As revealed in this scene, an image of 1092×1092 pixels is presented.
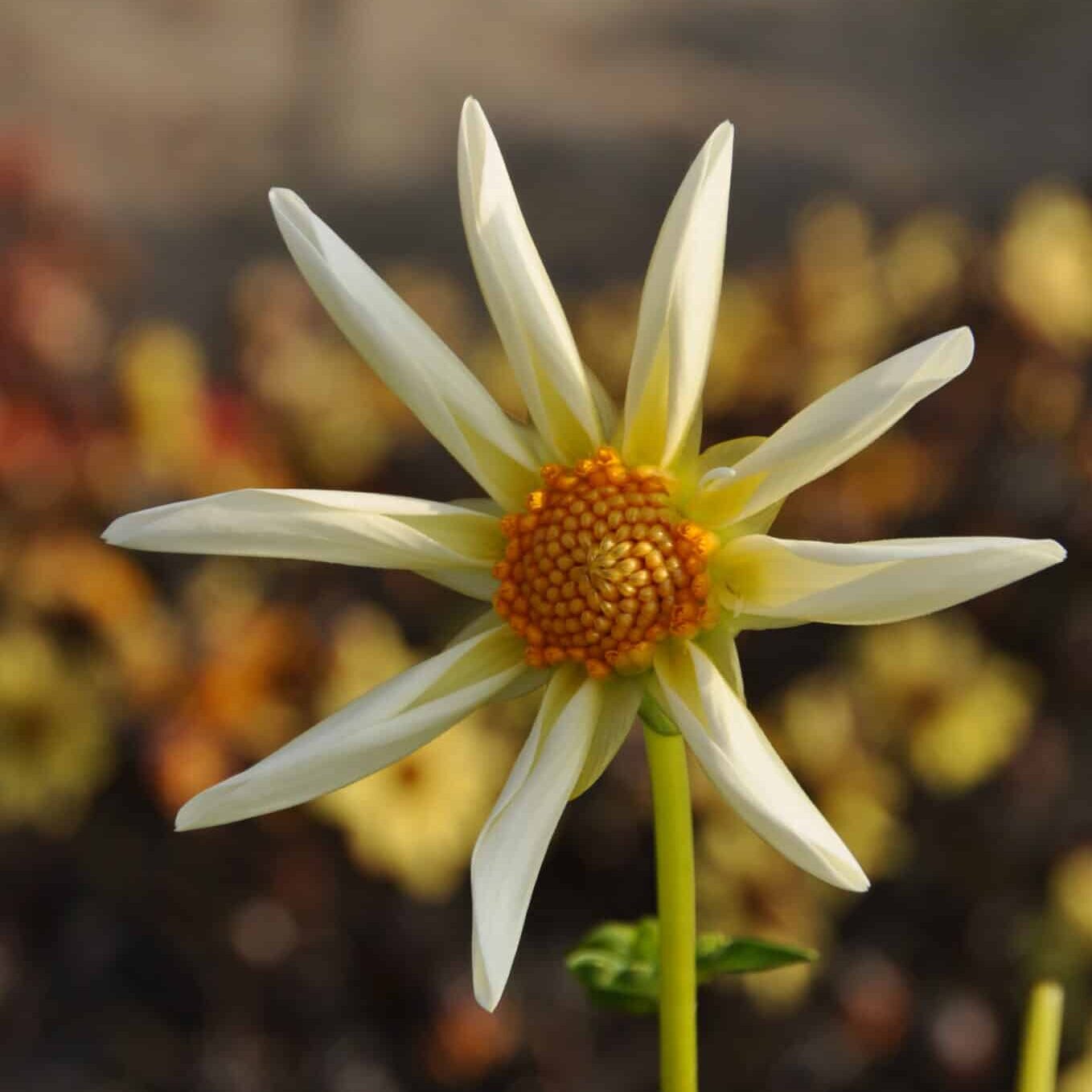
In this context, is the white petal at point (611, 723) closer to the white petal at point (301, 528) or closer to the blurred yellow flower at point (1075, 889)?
the white petal at point (301, 528)

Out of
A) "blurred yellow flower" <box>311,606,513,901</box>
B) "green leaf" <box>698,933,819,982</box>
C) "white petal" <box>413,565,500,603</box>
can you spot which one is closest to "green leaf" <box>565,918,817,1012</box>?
"green leaf" <box>698,933,819,982</box>

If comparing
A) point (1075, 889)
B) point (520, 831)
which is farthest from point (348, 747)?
point (1075, 889)

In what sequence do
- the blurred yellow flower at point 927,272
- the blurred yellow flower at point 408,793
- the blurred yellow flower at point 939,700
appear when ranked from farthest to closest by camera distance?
the blurred yellow flower at point 927,272, the blurred yellow flower at point 939,700, the blurred yellow flower at point 408,793

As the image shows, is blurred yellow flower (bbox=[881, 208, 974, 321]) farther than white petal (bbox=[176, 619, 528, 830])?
Yes

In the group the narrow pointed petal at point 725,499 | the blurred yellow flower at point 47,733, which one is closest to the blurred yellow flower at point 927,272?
the blurred yellow flower at point 47,733

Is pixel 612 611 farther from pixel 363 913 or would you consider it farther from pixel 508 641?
pixel 363 913

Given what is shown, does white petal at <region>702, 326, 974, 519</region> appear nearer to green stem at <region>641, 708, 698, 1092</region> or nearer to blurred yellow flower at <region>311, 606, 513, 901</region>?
green stem at <region>641, 708, 698, 1092</region>
